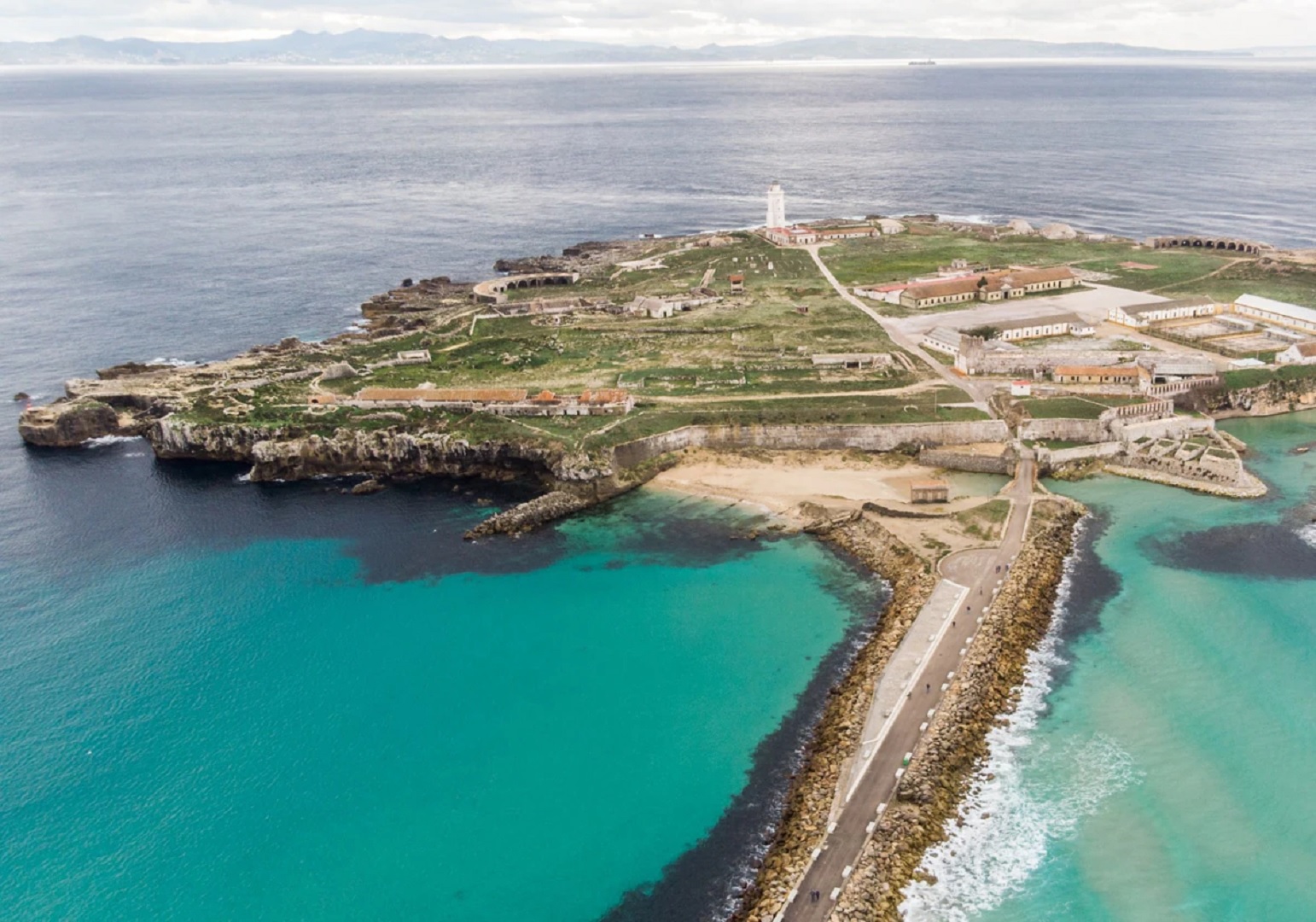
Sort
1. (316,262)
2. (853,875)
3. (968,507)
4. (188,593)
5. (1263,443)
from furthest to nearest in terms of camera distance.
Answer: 1. (316,262)
2. (1263,443)
3. (968,507)
4. (188,593)
5. (853,875)

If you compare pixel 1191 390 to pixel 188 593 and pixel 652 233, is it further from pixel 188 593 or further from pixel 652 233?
pixel 652 233

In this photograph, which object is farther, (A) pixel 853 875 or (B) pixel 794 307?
(B) pixel 794 307

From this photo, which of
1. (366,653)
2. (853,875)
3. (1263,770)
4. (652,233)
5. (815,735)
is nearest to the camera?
(853,875)

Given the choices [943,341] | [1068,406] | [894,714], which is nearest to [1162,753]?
[894,714]

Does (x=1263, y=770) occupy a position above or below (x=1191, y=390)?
below

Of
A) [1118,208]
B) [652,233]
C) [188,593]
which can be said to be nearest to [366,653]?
[188,593]

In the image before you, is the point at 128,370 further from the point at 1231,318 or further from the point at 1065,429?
the point at 1231,318

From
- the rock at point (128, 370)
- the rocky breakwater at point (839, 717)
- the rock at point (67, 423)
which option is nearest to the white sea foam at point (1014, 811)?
the rocky breakwater at point (839, 717)
